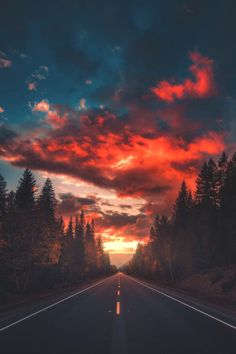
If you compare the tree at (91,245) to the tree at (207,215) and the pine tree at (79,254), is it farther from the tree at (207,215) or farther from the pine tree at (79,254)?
the tree at (207,215)

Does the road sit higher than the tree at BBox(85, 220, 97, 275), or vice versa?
the tree at BBox(85, 220, 97, 275)

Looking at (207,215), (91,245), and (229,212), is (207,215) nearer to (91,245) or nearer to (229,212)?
(229,212)

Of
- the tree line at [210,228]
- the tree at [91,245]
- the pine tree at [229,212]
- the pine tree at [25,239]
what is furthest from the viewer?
the tree at [91,245]

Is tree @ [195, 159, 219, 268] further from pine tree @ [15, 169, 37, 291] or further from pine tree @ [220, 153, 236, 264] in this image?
pine tree @ [15, 169, 37, 291]

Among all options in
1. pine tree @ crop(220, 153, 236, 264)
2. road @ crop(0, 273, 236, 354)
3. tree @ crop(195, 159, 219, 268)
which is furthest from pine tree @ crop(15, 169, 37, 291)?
tree @ crop(195, 159, 219, 268)

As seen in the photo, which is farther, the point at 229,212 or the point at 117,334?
the point at 229,212

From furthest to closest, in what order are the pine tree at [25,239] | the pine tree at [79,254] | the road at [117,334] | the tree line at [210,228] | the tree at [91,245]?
the tree at [91,245], the pine tree at [79,254], the tree line at [210,228], the pine tree at [25,239], the road at [117,334]

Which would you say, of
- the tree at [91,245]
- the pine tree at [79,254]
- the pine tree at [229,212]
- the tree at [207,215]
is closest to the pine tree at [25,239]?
the pine tree at [229,212]

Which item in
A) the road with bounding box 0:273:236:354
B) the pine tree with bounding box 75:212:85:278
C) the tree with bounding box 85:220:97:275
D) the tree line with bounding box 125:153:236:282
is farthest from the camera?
the tree with bounding box 85:220:97:275

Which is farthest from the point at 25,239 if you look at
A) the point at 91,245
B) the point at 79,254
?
the point at 91,245

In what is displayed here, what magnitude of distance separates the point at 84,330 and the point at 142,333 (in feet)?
6.08

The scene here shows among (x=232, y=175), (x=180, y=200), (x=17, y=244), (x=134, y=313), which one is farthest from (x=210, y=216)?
(x=134, y=313)

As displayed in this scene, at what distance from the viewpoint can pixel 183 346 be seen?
27.6 feet

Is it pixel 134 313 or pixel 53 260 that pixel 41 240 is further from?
pixel 134 313
